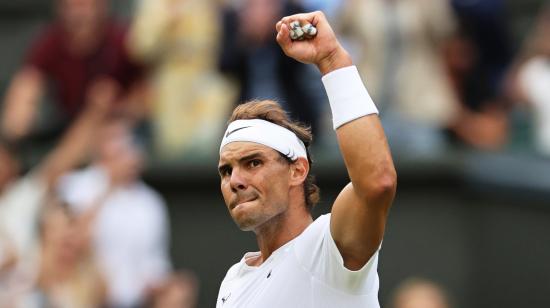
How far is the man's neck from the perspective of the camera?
176 inches

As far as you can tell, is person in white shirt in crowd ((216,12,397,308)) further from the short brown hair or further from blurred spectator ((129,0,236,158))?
blurred spectator ((129,0,236,158))

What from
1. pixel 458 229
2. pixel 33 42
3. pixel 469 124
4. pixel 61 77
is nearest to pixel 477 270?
pixel 458 229

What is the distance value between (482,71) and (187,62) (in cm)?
209

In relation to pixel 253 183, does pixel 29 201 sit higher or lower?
lower

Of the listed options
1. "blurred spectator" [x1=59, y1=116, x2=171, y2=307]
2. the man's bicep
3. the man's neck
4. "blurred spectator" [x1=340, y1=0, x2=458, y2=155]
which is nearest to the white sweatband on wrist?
the man's bicep

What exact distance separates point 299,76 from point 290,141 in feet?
16.1

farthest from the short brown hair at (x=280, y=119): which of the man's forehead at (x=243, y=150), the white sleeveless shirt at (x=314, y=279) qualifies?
the white sleeveless shirt at (x=314, y=279)

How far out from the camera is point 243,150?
14.6 feet

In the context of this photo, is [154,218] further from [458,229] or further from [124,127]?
[458,229]

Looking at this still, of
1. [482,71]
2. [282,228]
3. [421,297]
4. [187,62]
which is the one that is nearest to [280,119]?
[282,228]

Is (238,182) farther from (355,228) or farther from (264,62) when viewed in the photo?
(264,62)

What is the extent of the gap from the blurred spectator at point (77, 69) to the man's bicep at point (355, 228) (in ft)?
19.3

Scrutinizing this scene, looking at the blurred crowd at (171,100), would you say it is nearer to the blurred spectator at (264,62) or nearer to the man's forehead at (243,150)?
the blurred spectator at (264,62)

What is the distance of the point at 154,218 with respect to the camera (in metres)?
9.34
